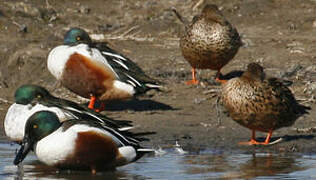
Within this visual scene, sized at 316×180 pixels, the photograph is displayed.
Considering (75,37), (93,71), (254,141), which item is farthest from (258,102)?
(75,37)

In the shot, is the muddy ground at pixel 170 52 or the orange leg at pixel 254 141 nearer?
the orange leg at pixel 254 141

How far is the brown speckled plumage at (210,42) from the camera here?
11.7 m

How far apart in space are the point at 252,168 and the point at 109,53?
317 centimetres

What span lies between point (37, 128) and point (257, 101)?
2.28 meters

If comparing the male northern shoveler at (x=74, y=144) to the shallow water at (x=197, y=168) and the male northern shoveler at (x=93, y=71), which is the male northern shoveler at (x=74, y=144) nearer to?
the shallow water at (x=197, y=168)

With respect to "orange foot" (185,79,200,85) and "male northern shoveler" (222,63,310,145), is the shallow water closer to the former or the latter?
"male northern shoveler" (222,63,310,145)

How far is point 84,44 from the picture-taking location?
10.6 m

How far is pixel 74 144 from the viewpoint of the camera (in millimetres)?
7496

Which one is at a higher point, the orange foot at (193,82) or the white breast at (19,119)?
the orange foot at (193,82)

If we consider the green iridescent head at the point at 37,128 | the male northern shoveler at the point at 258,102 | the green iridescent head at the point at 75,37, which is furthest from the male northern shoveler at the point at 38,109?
the green iridescent head at the point at 75,37

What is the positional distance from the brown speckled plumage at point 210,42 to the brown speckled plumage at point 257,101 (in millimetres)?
2672

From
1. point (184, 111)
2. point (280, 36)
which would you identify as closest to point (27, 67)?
point (184, 111)

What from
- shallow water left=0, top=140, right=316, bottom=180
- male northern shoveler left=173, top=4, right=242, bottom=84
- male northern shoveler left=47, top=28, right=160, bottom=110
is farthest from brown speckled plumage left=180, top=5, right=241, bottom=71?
shallow water left=0, top=140, right=316, bottom=180

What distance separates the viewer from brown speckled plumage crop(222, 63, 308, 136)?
8.82 metres
